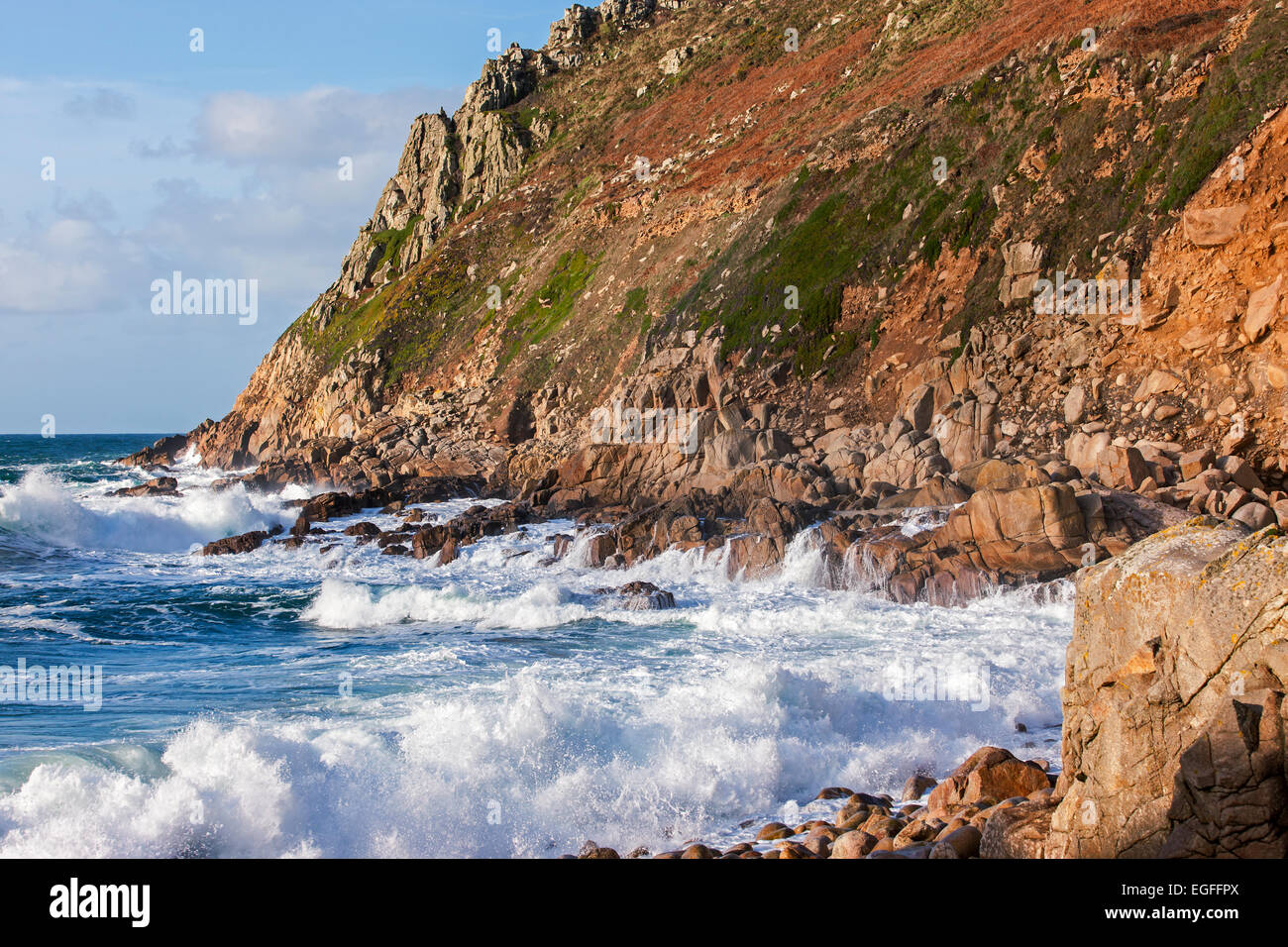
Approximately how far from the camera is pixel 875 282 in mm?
35938

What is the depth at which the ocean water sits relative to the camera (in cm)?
965

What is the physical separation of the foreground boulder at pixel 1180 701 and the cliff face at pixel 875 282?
16977 millimetres

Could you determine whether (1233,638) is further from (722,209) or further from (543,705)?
(722,209)

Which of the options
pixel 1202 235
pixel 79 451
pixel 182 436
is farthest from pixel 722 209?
pixel 79 451

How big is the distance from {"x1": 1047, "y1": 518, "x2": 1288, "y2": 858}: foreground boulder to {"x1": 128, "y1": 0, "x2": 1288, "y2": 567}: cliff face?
16977 mm

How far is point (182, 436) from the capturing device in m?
78.9

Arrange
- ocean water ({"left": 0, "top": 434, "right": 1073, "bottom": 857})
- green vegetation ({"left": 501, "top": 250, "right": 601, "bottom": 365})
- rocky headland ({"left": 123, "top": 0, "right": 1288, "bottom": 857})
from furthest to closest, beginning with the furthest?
green vegetation ({"left": 501, "top": 250, "right": 601, "bottom": 365}) → ocean water ({"left": 0, "top": 434, "right": 1073, "bottom": 857}) → rocky headland ({"left": 123, "top": 0, "right": 1288, "bottom": 857})

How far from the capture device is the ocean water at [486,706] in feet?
31.7

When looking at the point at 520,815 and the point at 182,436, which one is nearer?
the point at 520,815
